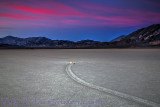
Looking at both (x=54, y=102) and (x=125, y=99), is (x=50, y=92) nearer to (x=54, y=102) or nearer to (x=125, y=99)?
(x=54, y=102)

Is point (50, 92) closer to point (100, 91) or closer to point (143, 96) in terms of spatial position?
point (100, 91)

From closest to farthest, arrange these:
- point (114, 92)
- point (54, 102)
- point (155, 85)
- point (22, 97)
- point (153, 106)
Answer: point (153, 106) → point (54, 102) → point (22, 97) → point (114, 92) → point (155, 85)

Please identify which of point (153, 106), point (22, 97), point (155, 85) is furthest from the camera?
point (155, 85)

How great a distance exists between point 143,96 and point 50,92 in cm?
283

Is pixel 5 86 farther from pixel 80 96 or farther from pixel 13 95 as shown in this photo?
pixel 80 96

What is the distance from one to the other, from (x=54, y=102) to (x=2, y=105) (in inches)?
50.7

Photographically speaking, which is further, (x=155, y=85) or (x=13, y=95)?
(x=155, y=85)

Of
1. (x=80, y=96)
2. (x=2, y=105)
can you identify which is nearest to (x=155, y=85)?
(x=80, y=96)

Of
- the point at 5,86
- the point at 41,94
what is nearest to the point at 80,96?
the point at 41,94

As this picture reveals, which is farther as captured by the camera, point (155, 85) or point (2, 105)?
point (155, 85)

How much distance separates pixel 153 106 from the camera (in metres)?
4.41

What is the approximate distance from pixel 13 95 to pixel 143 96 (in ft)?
12.6

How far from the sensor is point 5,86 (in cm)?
668

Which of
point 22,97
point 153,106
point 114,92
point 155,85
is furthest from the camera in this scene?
point 155,85
